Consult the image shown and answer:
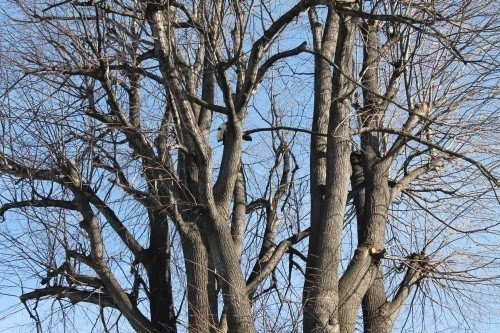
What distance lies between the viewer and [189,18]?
30.6ft

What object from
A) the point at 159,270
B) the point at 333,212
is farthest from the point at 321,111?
the point at 159,270

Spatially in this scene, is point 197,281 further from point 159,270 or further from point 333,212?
point 333,212

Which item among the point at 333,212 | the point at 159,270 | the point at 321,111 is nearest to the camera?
the point at 333,212

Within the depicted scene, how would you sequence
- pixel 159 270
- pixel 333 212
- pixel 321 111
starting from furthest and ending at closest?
pixel 159 270, pixel 321 111, pixel 333 212

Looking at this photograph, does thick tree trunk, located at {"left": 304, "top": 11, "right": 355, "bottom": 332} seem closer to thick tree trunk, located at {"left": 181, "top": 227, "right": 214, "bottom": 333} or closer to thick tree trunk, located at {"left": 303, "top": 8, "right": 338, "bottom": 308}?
thick tree trunk, located at {"left": 303, "top": 8, "right": 338, "bottom": 308}

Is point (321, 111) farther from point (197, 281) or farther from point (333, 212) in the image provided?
point (197, 281)

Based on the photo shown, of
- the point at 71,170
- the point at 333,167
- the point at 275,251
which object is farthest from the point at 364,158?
the point at 71,170

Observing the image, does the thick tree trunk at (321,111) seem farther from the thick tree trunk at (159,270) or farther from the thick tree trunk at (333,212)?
the thick tree trunk at (159,270)

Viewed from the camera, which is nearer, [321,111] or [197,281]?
[197,281]

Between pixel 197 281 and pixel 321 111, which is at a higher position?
pixel 321 111

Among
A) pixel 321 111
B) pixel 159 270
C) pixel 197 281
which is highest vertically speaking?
pixel 321 111

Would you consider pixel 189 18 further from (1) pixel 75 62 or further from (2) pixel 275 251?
(2) pixel 275 251

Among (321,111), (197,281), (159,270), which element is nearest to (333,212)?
(321,111)

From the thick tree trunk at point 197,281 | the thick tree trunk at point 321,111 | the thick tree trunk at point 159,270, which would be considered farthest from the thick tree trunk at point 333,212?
the thick tree trunk at point 159,270
